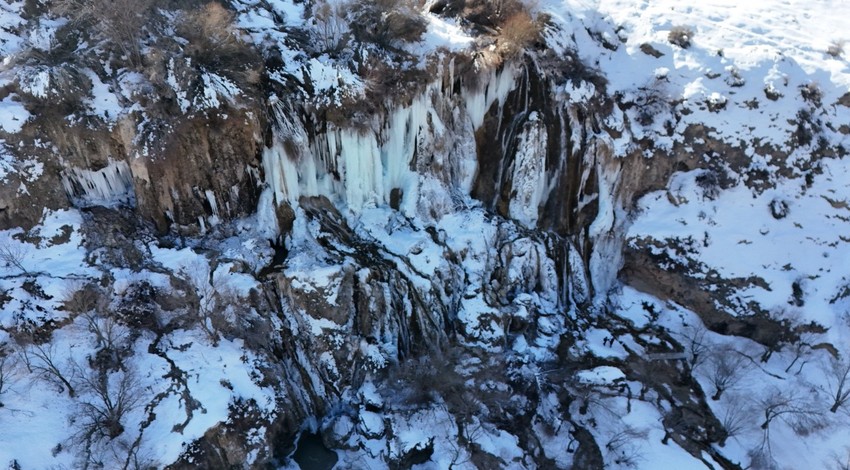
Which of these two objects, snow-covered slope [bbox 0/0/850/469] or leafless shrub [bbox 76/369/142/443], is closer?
leafless shrub [bbox 76/369/142/443]

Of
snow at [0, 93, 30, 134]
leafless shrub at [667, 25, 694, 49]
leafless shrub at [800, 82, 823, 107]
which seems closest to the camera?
snow at [0, 93, 30, 134]

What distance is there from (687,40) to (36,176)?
33.6 m

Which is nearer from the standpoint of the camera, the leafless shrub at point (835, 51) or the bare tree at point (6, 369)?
the bare tree at point (6, 369)

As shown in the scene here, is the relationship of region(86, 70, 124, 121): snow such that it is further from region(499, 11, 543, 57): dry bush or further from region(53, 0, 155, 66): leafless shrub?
region(499, 11, 543, 57): dry bush

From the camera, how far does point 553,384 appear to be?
950 inches

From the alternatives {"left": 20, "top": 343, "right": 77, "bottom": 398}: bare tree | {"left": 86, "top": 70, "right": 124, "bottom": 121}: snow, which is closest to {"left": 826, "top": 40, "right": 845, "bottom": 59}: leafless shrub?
{"left": 86, "top": 70, "right": 124, "bottom": 121}: snow

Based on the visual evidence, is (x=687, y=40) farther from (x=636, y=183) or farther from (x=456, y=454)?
(x=456, y=454)

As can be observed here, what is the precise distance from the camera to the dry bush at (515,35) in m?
27.2

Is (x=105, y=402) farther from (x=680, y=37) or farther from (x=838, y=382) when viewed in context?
(x=680, y=37)

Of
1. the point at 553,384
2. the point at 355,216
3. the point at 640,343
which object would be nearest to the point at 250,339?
the point at 355,216

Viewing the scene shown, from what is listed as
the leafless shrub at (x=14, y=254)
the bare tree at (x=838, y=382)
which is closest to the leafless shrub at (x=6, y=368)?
the leafless shrub at (x=14, y=254)

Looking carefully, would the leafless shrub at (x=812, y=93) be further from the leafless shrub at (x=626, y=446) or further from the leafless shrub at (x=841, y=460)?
the leafless shrub at (x=626, y=446)

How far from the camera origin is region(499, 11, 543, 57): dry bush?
89.3 feet

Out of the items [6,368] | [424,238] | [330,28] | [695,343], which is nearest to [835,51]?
[695,343]
